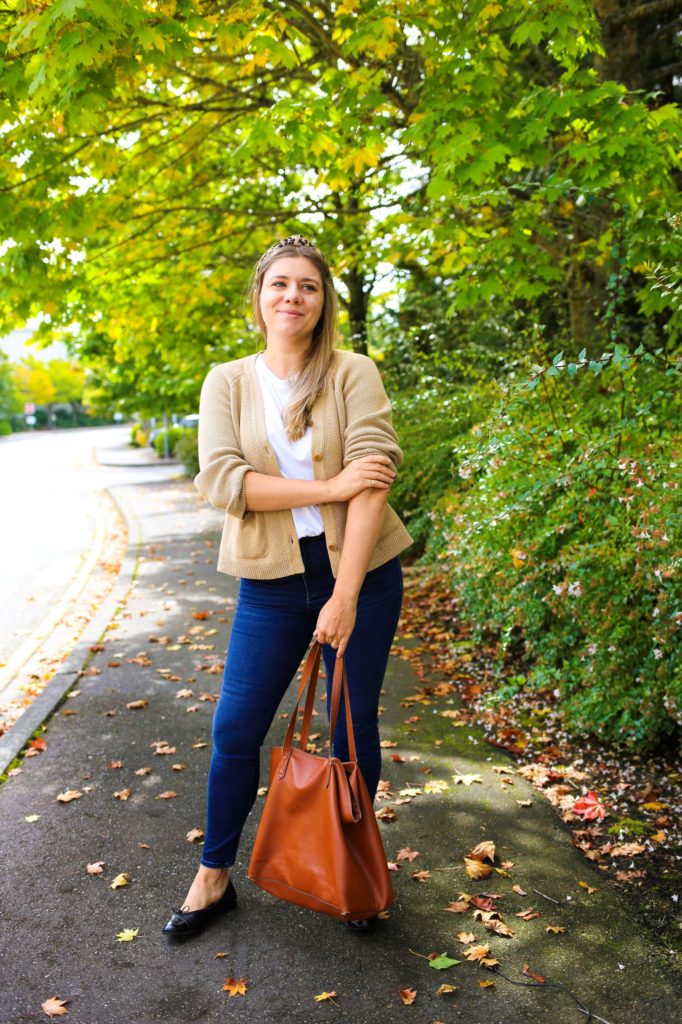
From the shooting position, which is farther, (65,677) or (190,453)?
(190,453)

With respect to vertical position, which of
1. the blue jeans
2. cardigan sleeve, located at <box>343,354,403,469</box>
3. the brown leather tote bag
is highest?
cardigan sleeve, located at <box>343,354,403,469</box>

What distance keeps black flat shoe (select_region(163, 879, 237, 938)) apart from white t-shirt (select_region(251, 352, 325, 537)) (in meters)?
1.27

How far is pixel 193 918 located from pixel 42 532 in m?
11.3

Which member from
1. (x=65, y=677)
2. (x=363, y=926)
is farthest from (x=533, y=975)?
(x=65, y=677)

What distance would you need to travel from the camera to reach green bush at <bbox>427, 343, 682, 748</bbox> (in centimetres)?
372

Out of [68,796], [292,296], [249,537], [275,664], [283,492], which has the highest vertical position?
[292,296]

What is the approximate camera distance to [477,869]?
10.7 ft

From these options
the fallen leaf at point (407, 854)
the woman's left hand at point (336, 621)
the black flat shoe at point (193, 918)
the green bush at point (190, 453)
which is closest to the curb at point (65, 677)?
the black flat shoe at point (193, 918)

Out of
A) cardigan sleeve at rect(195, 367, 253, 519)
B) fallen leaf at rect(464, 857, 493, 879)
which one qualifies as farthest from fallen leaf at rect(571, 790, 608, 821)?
cardigan sleeve at rect(195, 367, 253, 519)

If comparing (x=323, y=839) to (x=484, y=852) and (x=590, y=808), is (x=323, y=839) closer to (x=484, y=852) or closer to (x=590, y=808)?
(x=484, y=852)

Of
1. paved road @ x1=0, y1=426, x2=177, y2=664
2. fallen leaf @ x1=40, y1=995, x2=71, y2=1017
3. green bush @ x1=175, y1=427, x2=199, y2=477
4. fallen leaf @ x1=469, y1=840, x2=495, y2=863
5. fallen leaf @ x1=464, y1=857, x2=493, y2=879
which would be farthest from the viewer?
green bush @ x1=175, y1=427, x2=199, y2=477

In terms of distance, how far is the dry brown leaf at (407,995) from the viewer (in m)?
2.51

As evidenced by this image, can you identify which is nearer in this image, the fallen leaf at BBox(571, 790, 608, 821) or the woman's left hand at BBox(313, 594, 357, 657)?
the woman's left hand at BBox(313, 594, 357, 657)

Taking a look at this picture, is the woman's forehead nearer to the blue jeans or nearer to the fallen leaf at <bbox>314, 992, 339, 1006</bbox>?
the blue jeans
